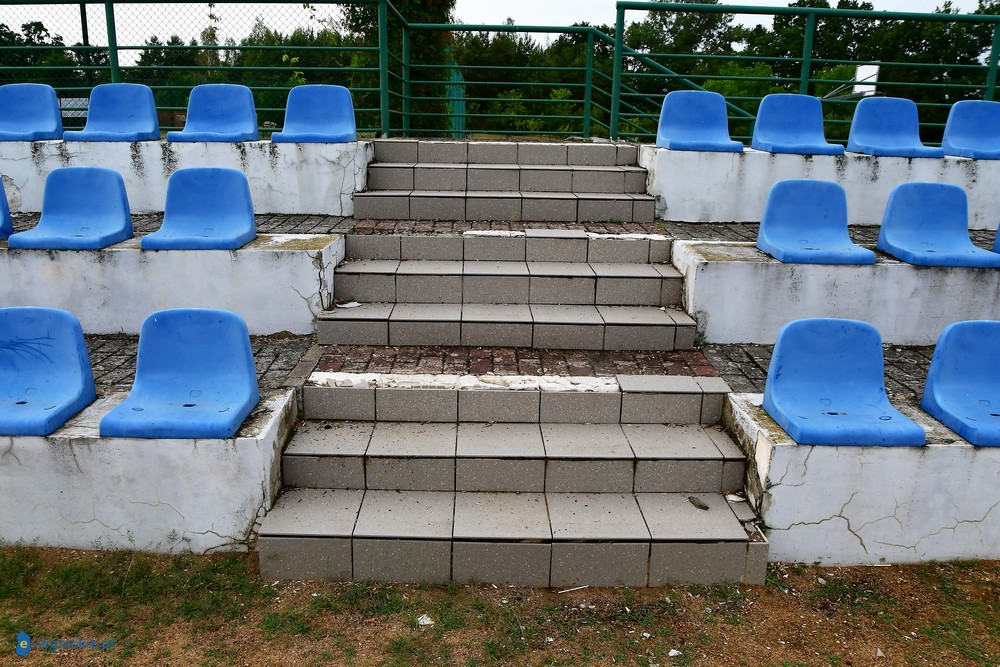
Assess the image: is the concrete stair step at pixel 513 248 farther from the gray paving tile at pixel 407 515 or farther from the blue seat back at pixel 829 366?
the gray paving tile at pixel 407 515

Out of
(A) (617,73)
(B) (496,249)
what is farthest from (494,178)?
(A) (617,73)

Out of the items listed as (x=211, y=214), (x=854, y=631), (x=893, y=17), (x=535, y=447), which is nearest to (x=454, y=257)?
(x=211, y=214)

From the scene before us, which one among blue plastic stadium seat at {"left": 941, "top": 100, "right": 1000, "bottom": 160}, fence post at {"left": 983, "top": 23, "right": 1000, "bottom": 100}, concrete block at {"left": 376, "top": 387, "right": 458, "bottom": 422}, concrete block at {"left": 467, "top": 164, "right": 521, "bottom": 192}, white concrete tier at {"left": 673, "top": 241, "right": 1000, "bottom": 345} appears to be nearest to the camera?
concrete block at {"left": 376, "top": 387, "right": 458, "bottom": 422}

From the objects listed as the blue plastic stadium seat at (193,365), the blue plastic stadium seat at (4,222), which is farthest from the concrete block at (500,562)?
the blue plastic stadium seat at (4,222)

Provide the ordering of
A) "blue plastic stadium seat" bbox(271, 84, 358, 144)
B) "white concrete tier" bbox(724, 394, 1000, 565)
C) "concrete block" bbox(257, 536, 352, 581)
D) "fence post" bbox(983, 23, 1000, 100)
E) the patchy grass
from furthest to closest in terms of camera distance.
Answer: "fence post" bbox(983, 23, 1000, 100)
"blue plastic stadium seat" bbox(271, 84, 358, 144)
"white concrete tier" bbox(724, 394, 1000, 565)
"concrete block" bbox(257, 536, 352, 581)
the patchy grass

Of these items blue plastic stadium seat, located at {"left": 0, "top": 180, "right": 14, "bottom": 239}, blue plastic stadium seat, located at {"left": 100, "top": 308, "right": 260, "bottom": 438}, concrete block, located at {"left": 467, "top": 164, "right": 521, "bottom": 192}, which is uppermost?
concrete block, located at {"left": 467, "top": 164, "right": 521, "bottom": 192}

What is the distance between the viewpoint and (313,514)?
3389 mm

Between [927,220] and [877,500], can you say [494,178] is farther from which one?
[877,500]

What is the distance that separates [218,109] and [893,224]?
20.2 feet

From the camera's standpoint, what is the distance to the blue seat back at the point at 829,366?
3.64 metres

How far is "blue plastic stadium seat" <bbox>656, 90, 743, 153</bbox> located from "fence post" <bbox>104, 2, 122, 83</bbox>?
19.3ft

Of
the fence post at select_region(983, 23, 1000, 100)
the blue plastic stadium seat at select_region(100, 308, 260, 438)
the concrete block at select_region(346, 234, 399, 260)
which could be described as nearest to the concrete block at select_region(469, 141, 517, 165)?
the concrete block at select_region(346, 234, 399, 260)

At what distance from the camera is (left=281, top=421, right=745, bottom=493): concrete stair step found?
361 cm

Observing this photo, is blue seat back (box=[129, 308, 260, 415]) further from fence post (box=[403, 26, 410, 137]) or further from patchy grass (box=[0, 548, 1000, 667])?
fence post (box=[403, 26, 410, 137])
